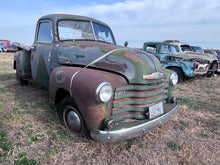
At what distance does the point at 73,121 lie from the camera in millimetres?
2551

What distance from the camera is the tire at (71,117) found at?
2.44 metres

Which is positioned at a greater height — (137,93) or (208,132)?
(137,93)

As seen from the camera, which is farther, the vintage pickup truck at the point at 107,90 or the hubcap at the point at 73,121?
the hubcap at the point at 73,121

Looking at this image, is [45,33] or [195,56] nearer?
[45,33]

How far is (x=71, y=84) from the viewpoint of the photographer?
2.39 metres

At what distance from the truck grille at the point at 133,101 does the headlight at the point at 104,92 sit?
0.16 meters

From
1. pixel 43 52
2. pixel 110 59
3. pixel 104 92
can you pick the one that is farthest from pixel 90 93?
pixel 43 52

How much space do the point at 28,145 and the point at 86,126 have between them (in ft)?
3.01

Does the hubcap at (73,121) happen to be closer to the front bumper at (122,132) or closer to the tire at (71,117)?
the tire at (71,117)

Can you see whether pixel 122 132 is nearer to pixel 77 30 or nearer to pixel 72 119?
pixel 72 119

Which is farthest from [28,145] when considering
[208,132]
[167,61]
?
[167,61]

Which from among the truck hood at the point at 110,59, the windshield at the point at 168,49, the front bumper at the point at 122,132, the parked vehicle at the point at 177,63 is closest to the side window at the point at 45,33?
the truck hood at the point at 110,59

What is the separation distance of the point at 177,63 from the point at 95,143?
5.68 meters

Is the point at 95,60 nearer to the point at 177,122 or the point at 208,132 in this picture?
the point at 177,122
